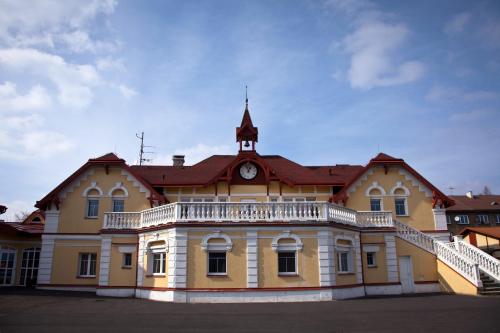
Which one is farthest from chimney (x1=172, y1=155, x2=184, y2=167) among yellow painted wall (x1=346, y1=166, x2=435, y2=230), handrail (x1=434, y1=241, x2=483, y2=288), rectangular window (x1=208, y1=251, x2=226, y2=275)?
handrail (x1=434, y1=241, x2=483, y2=288)

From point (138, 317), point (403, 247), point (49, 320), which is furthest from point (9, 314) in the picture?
point (403, 247)

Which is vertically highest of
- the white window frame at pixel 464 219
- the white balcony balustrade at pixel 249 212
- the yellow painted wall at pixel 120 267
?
the white window frame at pixel 464 219

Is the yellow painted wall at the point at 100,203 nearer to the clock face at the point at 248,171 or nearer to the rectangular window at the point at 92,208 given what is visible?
the rectangular window at the point at 92,208

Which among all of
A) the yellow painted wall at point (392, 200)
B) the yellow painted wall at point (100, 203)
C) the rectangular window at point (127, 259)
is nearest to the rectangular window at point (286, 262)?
the yellow painted wall at point (392, 200)

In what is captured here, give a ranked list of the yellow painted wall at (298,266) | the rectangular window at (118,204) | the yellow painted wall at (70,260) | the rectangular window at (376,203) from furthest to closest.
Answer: the rectangular window at (376,203) → the rectangular window at (118,204) → the yellow painted wall at (70,260) → the yellow painted wall at (298,266)

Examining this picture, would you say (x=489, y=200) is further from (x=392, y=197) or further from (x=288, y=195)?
(x=288, y=195)

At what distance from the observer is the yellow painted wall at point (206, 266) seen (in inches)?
711

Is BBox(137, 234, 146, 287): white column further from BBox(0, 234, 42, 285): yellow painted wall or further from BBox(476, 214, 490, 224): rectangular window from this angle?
BBox(476, 214, 490, 224): rectangular window

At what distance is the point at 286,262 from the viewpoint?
1867 cm

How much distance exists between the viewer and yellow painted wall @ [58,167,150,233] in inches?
968

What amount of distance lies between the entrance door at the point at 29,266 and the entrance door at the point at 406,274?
23.5m

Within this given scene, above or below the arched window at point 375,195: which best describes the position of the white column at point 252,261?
below

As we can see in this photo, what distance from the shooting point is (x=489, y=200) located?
5541 cm

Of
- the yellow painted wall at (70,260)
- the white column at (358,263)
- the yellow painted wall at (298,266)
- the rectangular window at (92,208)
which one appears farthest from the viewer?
the rectangular window at (92,208)
